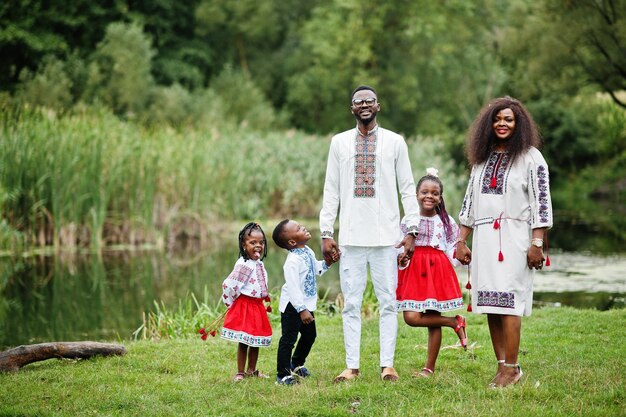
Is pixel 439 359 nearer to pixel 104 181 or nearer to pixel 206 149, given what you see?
pixel 104 181

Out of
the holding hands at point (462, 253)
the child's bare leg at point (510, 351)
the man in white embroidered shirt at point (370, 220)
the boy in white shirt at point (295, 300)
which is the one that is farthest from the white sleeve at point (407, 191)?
the child's bare leg at point (510, 351)

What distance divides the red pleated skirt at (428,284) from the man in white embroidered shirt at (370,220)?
17cm

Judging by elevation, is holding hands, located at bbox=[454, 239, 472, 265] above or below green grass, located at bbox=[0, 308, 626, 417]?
above

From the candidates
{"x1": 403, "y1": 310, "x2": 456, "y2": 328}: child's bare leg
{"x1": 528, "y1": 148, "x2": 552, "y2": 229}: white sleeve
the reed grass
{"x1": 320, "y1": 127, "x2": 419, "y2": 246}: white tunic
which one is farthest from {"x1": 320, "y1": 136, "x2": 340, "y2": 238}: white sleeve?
the reed grass

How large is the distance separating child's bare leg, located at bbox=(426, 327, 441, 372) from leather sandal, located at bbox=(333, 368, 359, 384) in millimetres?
521

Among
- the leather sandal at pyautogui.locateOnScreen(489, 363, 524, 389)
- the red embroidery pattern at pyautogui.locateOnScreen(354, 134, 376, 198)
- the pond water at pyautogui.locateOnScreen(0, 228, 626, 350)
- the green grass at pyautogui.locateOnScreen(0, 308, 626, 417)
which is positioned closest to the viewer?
the green grass at pyautogui.locateOnScreen(0, 308, 626, 417)

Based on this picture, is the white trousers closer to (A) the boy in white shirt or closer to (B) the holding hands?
(A) the boy in white shirt

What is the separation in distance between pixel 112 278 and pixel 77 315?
2.62 meters

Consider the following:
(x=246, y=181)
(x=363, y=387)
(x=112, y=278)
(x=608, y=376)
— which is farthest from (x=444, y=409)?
(x=246, y=181)

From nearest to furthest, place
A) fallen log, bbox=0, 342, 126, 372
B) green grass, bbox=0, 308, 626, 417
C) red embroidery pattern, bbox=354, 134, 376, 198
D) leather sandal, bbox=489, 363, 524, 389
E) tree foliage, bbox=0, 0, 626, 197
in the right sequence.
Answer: green grass, bbox=0, 308, 626, 417
leather sandal, bbox=489, 363, 524, 389
red embroidery pattern, bbox=354, 134, 376, 198
fallen log, bbox=0, 342, 126, 372
tree foliage, bbox=0, 0, 626, 197

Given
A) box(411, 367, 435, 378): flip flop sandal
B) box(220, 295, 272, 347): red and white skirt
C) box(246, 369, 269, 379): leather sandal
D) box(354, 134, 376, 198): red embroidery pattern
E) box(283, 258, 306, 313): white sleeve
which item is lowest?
box(246, 369, 269, 379): leather sandal

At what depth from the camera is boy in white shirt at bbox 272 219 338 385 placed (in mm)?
5953

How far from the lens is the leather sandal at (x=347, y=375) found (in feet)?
19.4

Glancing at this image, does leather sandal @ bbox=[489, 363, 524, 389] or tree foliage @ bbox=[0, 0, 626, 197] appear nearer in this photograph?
leather sandal @ bbox=[489, 363, 524, 389]
